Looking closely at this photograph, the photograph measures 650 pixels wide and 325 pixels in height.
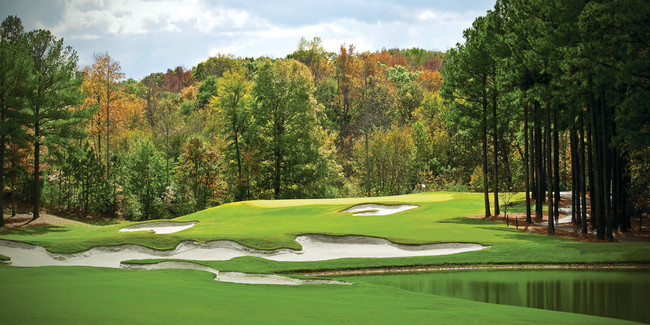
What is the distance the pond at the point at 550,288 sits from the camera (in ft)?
53.5

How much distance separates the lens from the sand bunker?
24.4m

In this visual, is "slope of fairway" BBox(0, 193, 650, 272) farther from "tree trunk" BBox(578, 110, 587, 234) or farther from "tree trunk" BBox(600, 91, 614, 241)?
"tree trunk" BBox(578, 110, 587, 234)

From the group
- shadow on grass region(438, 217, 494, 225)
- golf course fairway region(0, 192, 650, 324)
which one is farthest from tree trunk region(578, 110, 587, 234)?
shadow on grass region(438, 217, 494, 225)

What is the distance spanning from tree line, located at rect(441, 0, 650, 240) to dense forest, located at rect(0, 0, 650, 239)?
0.10 metres

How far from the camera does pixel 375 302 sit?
15.7m

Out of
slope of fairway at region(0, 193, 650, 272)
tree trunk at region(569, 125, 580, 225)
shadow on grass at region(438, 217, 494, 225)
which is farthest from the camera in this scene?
shadow on grass at region(438, 217, 494, 225)

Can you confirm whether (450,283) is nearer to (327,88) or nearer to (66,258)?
(66,258)

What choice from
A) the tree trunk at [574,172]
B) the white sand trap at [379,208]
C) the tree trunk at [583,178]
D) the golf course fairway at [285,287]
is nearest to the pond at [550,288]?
the golf course fairway at [285,287]

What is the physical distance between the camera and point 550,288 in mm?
19359

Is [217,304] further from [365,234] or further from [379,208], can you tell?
[379,208]

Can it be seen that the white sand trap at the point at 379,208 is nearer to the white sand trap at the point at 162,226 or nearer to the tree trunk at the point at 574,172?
the tree trunk at the point at 574,172

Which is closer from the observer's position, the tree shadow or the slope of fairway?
the slope of fairway

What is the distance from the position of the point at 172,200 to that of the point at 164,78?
5110 inches

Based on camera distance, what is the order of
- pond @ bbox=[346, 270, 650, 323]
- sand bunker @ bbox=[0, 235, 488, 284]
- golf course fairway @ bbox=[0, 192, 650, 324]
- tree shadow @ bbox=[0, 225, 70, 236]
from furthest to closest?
tree shadow @ bbox=[0, 225, 70, 236]
sand bunker @ bbox=[0, 235, 488, 284]
pond @ bbox=[346, 270, 650, 323]
golf course fairway @ bbox=[0, 192, 650, 324]
